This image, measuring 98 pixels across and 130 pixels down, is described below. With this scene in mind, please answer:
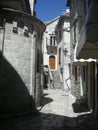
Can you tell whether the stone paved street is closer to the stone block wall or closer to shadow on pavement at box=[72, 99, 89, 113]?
shadow on pavement at box=[72, 99, 89, 113]

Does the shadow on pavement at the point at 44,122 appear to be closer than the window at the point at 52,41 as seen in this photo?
Yes

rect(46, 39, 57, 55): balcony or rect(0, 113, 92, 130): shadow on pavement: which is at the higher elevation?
rect(46, 39, 57, 55): balcony

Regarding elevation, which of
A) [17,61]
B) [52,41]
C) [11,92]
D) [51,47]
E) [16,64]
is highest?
[52,41]

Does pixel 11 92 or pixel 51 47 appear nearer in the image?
pixel 11 92

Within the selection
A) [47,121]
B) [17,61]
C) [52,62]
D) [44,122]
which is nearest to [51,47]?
[52,62]

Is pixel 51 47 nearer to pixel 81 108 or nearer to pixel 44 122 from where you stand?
pixel 81 108

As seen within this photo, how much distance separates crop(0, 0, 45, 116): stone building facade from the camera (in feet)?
35.7

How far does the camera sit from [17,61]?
11.3 meters

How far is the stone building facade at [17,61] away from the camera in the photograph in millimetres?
10875

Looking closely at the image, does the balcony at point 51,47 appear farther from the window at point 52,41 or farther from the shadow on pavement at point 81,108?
the shadow on pavement at point 81,108

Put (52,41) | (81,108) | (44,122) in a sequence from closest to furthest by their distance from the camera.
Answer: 1. (44,122)
2. (81,108)
3. (52,41)

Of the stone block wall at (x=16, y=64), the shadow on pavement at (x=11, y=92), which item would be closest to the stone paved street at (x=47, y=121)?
the shadow on pavement at (x=11, y=92)

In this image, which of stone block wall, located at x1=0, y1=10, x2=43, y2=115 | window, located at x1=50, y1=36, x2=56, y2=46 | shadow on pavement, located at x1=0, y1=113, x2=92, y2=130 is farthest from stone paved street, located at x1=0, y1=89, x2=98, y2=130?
window, located at x1=50, y1=36, x2=56, y2=46

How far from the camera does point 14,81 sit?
11.1 m
